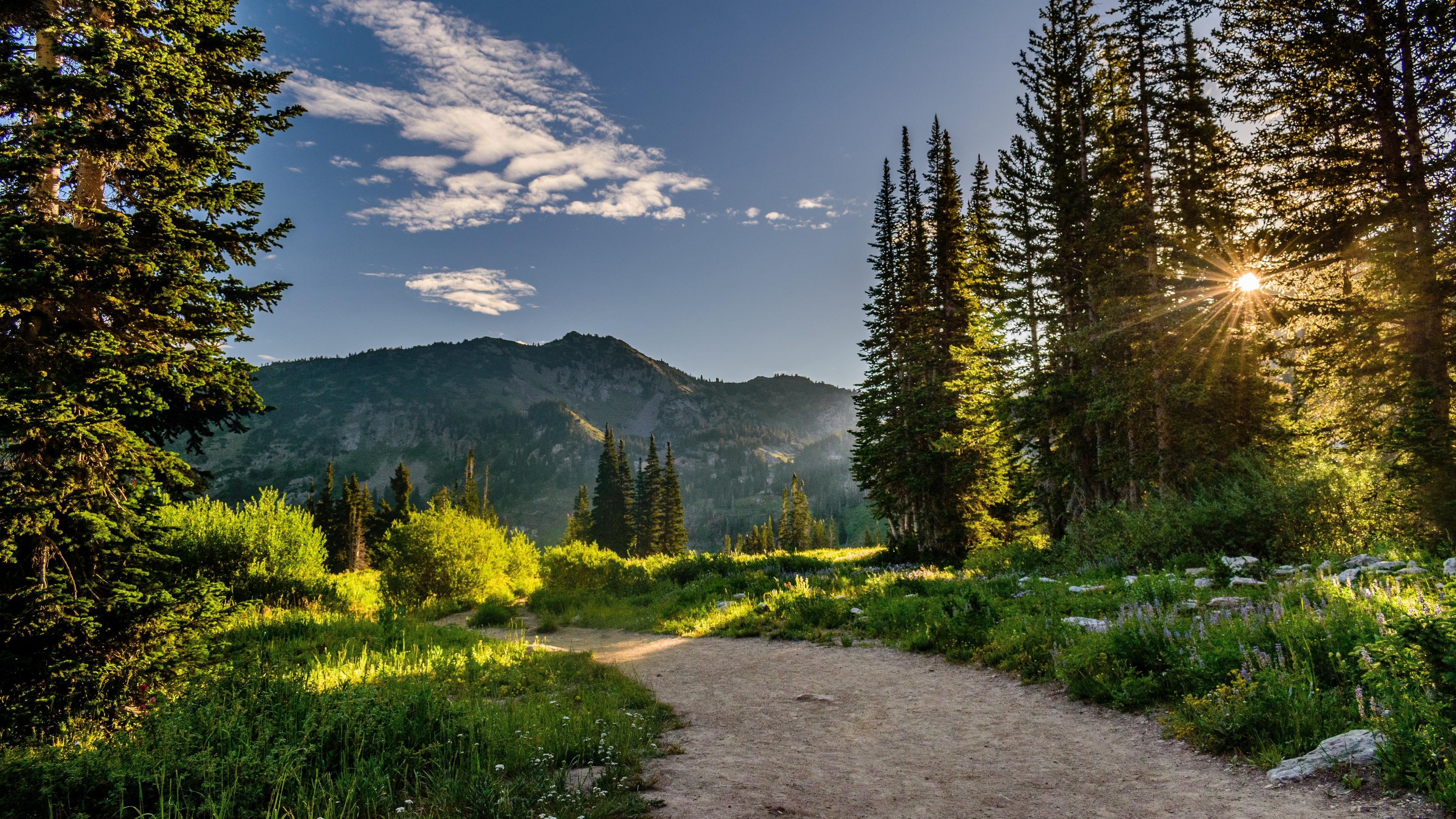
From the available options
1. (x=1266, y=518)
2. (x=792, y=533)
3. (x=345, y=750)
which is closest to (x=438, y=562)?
(x=345, y=750)

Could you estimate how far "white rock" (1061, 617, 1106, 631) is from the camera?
7.91 m

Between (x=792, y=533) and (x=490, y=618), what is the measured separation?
71840 millimetres

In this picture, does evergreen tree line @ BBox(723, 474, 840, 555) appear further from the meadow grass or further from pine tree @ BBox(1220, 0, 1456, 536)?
pine tree @ BBox(1220, 0, 1456, 536)

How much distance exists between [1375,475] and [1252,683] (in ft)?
32.1

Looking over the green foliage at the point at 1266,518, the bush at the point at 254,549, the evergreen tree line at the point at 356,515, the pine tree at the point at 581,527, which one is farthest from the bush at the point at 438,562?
the pine tree at the point at 581,527

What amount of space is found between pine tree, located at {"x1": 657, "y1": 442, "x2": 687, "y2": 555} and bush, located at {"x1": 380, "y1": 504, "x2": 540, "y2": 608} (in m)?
40.8

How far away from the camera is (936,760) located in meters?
5.36

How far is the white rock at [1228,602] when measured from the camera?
7.27 meters

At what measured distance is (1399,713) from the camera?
3729 millimetres

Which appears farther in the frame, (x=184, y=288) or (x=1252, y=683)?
(x=184, y=288)

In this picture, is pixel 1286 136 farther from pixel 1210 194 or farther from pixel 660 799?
pixel 660 799

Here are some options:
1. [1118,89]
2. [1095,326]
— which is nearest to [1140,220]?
[1095,326]

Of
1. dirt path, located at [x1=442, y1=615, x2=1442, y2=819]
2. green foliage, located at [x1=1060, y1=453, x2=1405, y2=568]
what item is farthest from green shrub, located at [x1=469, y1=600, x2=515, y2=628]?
green foliage, located at [x1=1060, y1=453, x2=1405, y2=568]

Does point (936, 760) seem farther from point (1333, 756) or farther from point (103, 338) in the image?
point (103, 338)
